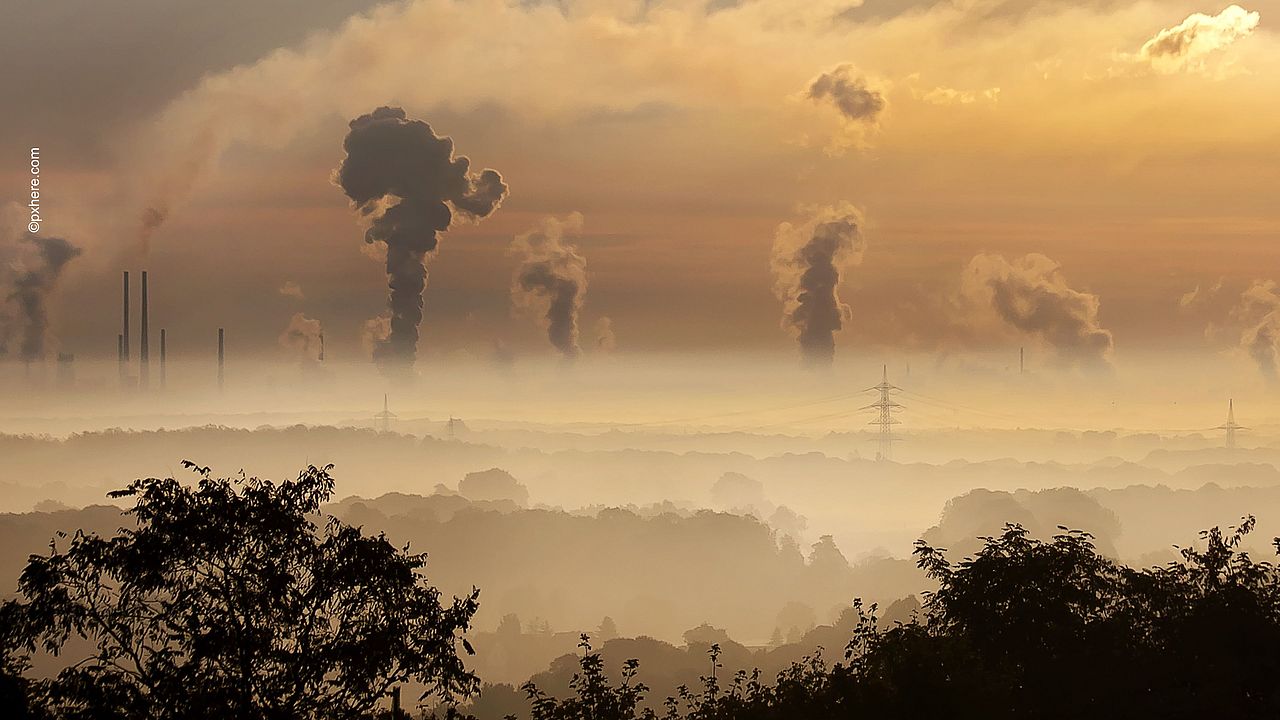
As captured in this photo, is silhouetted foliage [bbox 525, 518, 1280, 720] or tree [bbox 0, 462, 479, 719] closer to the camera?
tree [bbox 0, 462, 479, 719]

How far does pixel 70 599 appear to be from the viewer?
2325 cm

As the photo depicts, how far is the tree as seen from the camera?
22.9m

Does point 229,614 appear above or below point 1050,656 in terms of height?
above

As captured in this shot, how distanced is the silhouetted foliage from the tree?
5939 mm

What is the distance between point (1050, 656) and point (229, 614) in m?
22.8

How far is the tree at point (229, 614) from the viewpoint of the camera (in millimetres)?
22906

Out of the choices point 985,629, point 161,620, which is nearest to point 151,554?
point 161,620

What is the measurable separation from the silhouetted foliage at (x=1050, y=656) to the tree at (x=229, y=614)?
594cm

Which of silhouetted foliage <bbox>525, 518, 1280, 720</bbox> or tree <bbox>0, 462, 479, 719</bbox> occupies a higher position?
tree <bbox>0, 462, 479, 719</bbox>

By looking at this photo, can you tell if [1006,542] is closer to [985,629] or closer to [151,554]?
[985,629]

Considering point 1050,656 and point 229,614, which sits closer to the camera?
point 229,614

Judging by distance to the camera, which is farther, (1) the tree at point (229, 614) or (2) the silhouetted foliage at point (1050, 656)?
(2) the silhouetted foliage at point (1050, 656)

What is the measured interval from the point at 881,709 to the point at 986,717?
2.13 m

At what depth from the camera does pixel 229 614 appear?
2347cm
